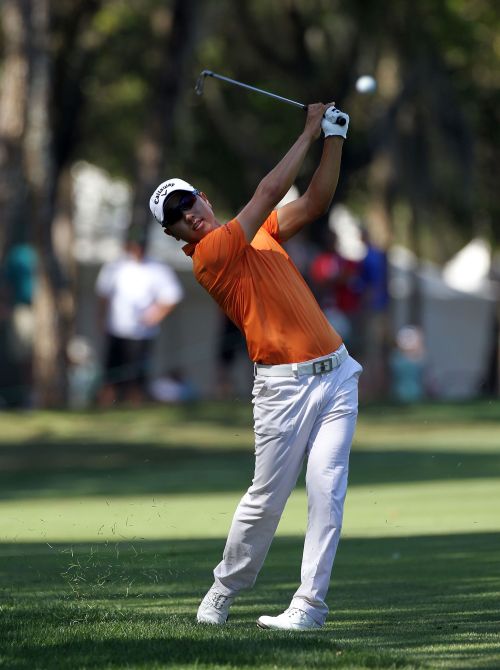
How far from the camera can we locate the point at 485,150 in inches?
1654

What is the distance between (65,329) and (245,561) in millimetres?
16982

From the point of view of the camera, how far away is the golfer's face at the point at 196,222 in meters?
8.11

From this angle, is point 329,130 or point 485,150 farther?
point 485,150

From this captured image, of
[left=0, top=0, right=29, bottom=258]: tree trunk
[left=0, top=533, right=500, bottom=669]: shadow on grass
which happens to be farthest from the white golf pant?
[left=0, top=0, right=29, bottom=258]: tree trunk

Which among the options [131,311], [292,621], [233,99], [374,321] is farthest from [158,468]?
[233,99]

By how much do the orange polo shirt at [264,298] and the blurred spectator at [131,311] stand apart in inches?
543

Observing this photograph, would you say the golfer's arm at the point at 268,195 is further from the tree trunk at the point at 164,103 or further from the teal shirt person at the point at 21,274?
the tree trunk at the point at 164,103

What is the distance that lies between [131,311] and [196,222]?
14.0m

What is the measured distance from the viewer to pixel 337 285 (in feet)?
77.0

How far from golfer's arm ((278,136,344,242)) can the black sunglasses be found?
1.76 feet

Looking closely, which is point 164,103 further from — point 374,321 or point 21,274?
point 374,321

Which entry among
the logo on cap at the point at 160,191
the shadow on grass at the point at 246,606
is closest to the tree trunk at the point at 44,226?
the shadow on grass at the point at 246,606

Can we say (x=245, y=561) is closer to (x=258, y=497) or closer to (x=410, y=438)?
(x=258, y=497)

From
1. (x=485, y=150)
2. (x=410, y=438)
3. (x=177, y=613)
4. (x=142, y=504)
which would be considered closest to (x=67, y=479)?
(x=142, y=504)
